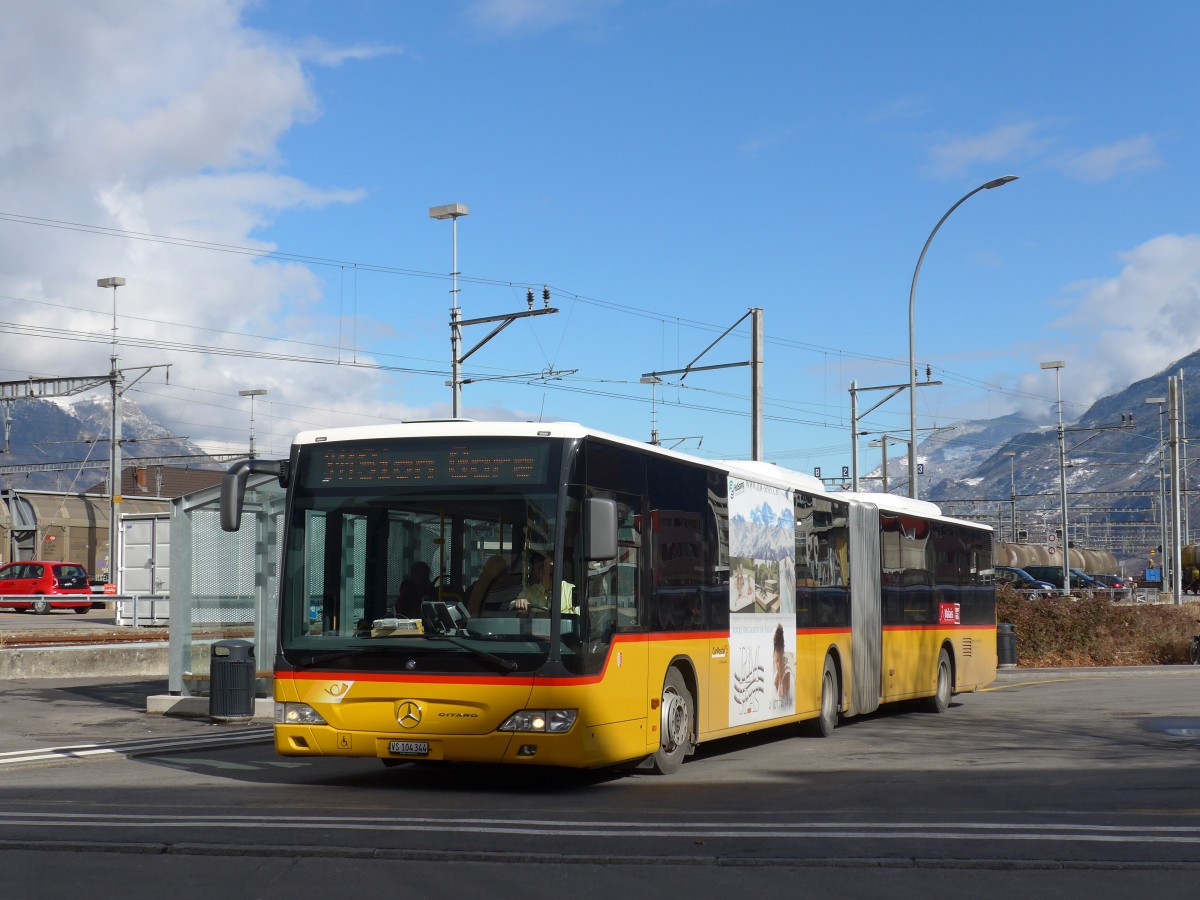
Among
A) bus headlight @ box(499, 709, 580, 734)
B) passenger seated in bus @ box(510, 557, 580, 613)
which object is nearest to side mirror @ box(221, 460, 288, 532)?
passenger seated in bus @ box(510, 557, 580, 613)

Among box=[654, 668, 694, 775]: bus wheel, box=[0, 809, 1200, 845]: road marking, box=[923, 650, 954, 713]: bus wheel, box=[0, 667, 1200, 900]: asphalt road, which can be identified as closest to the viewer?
box=[0, 667, 1200, 900]: asphalt road

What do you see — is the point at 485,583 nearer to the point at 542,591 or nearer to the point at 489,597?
the point at 489,597

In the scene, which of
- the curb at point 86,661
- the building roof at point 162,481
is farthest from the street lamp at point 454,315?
the building roof at point 162,481

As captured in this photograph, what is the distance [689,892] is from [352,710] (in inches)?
195

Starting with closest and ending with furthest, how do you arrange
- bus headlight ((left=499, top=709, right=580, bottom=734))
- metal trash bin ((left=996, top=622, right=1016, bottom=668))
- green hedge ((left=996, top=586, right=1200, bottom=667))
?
bus headlight ((left=499, top=709, right=580, bottom=734))
metal trash bin ((left=996, top=622, right=1016, bottom=668))
green hedge ((left=996, top=586, right=1200, bottom=667))

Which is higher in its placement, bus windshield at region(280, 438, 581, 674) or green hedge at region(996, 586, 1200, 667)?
bus windshield at region(280, 438, 581, 674)

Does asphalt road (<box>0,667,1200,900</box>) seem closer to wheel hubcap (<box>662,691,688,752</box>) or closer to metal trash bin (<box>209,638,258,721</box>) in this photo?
wheel hubcap (<box>662,691,688,752</box>)

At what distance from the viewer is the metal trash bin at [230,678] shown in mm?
→ 18688

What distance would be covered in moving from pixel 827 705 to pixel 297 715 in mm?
7839

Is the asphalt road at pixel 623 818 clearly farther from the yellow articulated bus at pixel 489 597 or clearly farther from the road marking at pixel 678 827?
the yellow articulated bus at pixel 489 597

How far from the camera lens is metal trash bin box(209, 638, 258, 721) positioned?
18688mm

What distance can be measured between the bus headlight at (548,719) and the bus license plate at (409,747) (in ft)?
2.59

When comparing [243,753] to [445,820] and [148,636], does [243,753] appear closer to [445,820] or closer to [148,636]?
[445,820]

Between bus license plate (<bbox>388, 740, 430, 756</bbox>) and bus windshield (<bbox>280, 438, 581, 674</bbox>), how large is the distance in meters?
0.58
